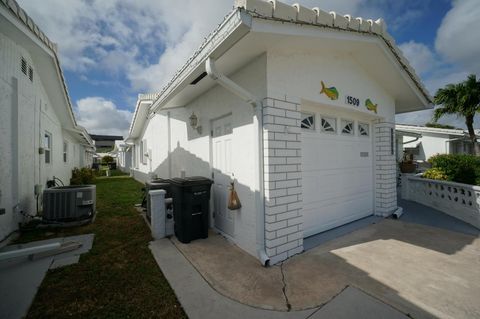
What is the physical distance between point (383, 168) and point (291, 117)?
392 centimetres

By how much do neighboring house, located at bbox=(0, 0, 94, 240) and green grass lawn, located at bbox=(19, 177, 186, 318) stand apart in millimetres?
1120

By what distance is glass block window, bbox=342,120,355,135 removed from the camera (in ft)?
17.2

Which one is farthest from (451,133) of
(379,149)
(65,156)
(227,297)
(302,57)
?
(65,156)

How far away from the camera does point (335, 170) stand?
495 cm

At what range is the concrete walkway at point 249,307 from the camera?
2.25 m

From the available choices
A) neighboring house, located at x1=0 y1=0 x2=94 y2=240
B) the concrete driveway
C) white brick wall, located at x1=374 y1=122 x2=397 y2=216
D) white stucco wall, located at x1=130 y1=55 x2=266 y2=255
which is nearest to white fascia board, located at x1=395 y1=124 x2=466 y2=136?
white brick wall, located at x1=374 y1=122 x2=397 y2=216

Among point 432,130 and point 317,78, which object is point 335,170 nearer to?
point 317,78

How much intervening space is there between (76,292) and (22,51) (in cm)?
603

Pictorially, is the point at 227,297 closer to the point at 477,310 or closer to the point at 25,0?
the point at 477,310

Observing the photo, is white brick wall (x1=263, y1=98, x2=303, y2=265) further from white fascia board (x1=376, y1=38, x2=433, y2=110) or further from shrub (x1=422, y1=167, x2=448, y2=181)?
shrub (x1=422, y1=167, x2=448, y2=181)

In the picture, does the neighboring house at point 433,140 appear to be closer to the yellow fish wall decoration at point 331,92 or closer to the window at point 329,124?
the window at point 329,124

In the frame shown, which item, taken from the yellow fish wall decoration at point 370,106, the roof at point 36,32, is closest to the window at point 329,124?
the yellow fish wall decoration at point 370,106

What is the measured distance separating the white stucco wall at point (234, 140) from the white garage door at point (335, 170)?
4.09 ft

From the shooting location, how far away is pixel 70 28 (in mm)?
4965
